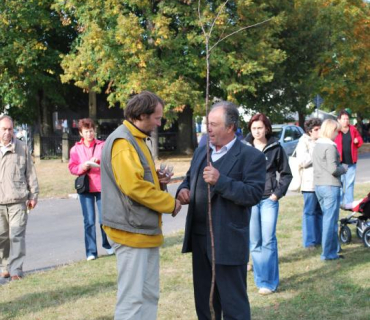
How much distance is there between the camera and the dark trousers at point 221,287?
180 inches

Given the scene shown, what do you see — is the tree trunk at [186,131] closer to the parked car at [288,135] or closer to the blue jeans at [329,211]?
the parked car at [288,135]

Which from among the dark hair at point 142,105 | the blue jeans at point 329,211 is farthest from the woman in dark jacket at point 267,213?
the dark hair at point 142,105

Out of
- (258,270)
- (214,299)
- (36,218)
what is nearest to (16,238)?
(258,270)

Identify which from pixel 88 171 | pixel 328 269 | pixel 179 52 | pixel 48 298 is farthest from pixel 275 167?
pixel 179 52

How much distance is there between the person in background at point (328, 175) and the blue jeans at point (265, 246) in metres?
1.48

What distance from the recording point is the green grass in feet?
20.2

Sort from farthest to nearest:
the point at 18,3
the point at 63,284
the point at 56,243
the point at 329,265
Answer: the point at 18,3 < the point at 56,243 < the point at 329,265 < the point at 63,284

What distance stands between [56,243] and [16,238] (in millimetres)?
2701

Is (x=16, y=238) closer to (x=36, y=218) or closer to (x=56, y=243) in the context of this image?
(x=56, y=243)

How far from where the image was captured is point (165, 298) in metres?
6.68

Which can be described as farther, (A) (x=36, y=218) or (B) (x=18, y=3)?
(B) (x=18, y=3)

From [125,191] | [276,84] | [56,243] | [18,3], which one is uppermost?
[18,3]

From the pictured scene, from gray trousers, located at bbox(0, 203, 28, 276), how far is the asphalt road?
64 cm

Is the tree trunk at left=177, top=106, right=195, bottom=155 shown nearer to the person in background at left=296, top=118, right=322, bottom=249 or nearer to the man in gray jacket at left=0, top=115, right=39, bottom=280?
the person in background at left=296, top=118, right=322, bottom=249
